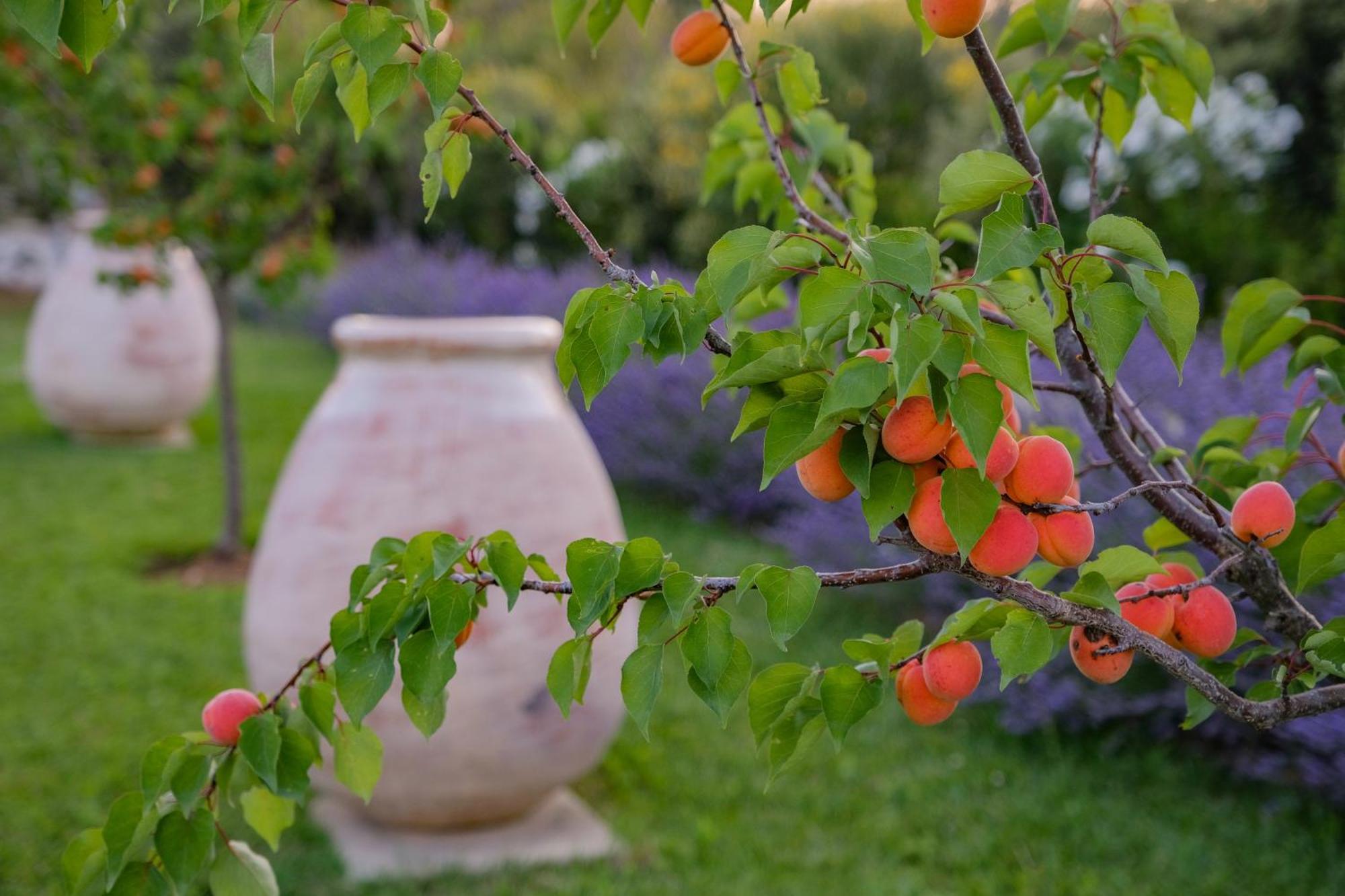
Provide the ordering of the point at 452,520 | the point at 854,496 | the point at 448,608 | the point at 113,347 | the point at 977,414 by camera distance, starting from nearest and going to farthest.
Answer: the point at 977,414, the point at 448,608, the point at 452,520, the point at 854,496, the point at 113,347

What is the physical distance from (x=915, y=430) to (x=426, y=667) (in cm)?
48

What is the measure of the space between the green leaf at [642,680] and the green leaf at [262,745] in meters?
0.35

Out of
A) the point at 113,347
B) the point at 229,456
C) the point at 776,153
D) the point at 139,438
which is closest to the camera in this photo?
the point at 776,153

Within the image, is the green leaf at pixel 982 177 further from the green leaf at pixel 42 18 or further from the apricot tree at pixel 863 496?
the green leaf at pixel 42 18

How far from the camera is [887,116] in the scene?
9875 mm

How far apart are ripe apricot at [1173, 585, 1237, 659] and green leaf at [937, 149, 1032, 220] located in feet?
1.51

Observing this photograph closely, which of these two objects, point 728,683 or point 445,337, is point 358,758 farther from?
point 445,337

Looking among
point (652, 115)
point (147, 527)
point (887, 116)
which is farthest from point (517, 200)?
point (147, 527)

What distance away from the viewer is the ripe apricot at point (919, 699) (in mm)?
1109

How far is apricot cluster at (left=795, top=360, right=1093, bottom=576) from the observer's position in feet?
2.94

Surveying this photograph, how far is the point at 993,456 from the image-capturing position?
0.94 m

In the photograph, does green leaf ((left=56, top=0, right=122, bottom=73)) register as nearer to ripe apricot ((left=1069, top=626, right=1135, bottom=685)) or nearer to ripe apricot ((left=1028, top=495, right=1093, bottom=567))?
ripe apricot ((left=1028, top=495, right=1093, bottom=567))

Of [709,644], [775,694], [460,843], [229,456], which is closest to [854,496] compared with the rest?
[460,843]

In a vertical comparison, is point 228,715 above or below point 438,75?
below
